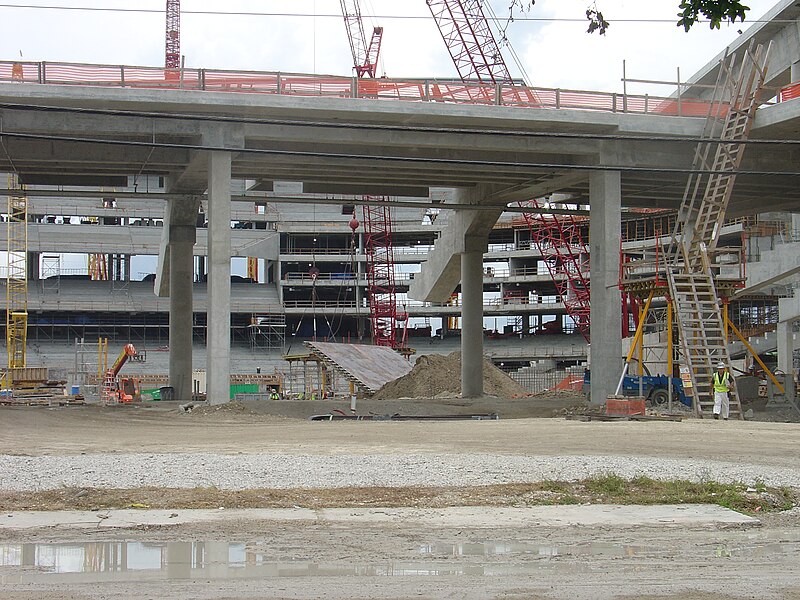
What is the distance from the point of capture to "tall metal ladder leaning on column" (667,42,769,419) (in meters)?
30.1

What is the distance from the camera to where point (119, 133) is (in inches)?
1291

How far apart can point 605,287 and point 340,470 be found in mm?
21922

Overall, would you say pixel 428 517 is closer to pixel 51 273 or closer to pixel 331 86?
pixel 331 86

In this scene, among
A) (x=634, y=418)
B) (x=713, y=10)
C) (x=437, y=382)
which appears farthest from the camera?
(x=437, y=382)

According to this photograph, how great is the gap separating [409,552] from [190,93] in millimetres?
24238

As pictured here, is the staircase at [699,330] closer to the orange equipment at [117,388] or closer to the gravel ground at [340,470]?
the gravel ground at [340,470]

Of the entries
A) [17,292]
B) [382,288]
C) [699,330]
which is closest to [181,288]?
[699,330]

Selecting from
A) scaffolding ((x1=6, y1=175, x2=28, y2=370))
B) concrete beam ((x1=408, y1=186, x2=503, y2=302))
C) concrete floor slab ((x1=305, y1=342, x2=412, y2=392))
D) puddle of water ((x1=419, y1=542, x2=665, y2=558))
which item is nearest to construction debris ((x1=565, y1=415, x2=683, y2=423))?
puddle of water ((x1=419, y1=542, x2=665, y2=558))

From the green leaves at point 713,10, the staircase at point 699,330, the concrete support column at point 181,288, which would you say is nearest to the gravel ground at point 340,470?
the green leaves at point 713,10

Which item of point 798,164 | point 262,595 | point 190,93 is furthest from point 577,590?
point 798,164

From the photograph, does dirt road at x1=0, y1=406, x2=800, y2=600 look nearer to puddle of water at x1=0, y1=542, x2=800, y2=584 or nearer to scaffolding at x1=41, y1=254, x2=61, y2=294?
puddle of water at x1=0, y1=542, x2=800, y2=584

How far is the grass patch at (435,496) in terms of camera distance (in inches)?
499

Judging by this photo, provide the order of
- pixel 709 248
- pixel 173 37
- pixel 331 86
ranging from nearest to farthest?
pixel 709 248 < pixel 331 86 < pixel 173 37

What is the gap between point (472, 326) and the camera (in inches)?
1924
